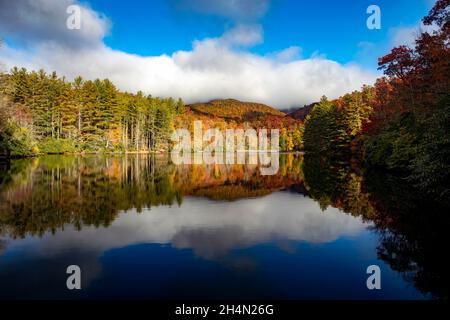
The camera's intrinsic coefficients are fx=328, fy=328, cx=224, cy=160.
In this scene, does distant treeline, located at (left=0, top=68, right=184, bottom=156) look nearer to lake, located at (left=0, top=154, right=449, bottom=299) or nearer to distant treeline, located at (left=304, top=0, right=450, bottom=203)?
lake, located at (left=0, top=154, right=449, bottom=299)

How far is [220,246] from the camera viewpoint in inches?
316

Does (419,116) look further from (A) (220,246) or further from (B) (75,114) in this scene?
(B) (75,114)

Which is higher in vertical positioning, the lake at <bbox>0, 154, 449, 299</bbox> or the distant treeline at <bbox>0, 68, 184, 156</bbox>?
the distant treeline at <bbox>0, 68, 184, 156</bbox>

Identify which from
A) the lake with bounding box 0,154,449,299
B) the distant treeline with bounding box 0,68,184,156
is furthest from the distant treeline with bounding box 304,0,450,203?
the distant treeline with bounding box 0,68,184,156

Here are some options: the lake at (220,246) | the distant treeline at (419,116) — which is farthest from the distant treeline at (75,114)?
the distant treeline at (419,116)

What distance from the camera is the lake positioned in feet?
18.9

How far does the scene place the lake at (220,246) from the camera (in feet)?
18.9

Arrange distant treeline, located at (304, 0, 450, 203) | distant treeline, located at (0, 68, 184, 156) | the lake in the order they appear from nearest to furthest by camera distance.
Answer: the lake < distant treeline, located at (304, 0, 450, 203) < distant treeline, located at (0, 68, 184, 156)

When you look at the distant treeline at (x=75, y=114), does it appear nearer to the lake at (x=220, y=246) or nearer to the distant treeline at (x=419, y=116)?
the lake at (x=220, y=246)

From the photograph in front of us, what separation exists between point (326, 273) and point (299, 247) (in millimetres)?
1684

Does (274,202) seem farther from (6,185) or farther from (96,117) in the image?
(96,117)

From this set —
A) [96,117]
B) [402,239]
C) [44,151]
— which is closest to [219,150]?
[96,117]

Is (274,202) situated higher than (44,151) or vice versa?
(44,151)

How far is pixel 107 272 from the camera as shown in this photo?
6.42 metres
